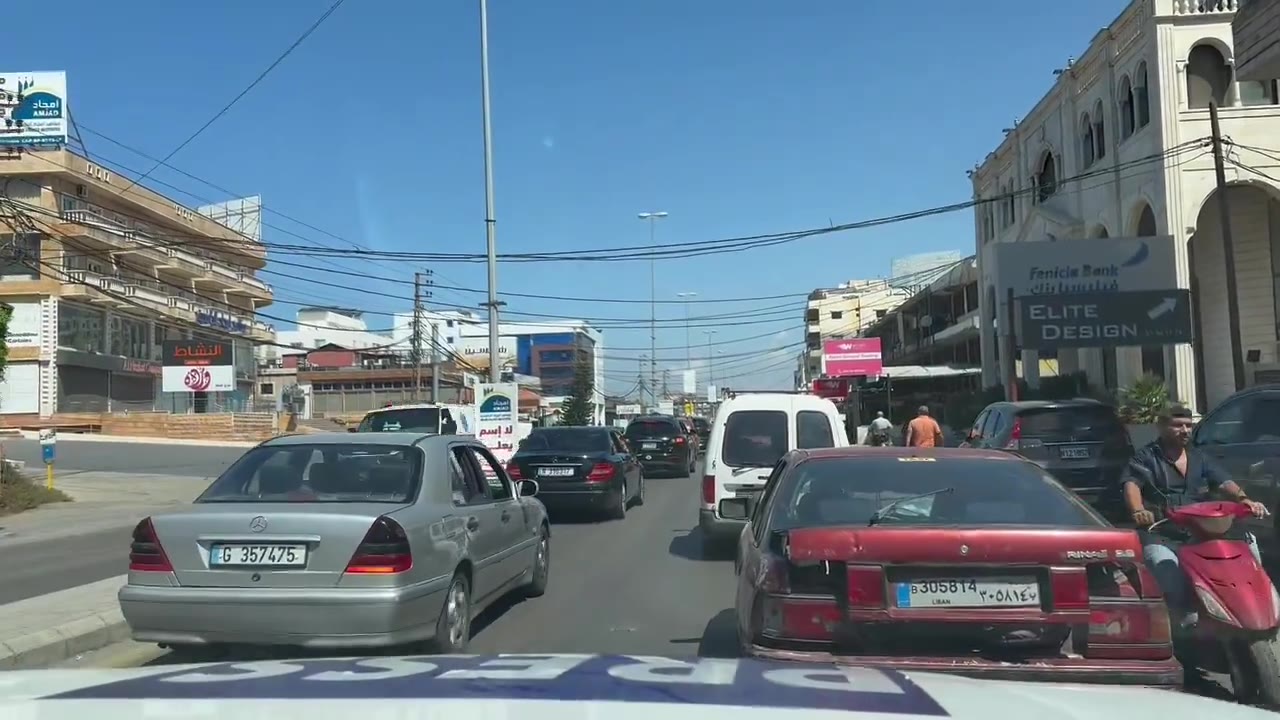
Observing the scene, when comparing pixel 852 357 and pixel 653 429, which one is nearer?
pixel 653 429

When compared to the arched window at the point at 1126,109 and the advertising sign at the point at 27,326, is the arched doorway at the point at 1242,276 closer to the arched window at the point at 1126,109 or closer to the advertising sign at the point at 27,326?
the arched window at the point at 1126,109

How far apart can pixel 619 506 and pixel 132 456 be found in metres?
26.4

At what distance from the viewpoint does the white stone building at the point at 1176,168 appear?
26.5m

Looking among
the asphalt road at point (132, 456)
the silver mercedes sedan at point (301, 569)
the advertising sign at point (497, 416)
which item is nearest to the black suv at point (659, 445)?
the advertising sign at point (497, 416)

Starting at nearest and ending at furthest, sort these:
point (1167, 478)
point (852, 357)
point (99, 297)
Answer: point (1167, 478), point (99, 297), point (852, 357)

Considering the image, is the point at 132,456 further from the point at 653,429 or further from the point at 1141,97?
the point at 1141,97

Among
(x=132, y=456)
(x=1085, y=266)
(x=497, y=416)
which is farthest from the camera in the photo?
(x=132, y=456)

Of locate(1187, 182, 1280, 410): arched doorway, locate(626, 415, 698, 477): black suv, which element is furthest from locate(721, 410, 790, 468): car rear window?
locate(1187, 182, 1280, 410): arched doorway

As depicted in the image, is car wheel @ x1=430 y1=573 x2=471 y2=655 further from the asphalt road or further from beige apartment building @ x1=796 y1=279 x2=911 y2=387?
beige apartment building @ x1=796 y1=279 x2=911 y2=387

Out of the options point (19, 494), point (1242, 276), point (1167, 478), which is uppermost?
point (1242, 276)

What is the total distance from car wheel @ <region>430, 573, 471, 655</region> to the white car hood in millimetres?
3522

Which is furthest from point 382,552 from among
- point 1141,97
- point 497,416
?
point 1141,97

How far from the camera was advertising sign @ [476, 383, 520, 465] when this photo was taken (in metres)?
23.8

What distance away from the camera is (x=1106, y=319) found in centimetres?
2538
